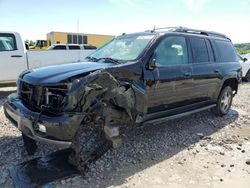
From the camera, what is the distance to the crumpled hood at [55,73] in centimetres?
366

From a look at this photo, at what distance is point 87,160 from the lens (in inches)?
152

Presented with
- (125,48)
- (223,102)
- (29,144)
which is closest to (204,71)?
(223,102)

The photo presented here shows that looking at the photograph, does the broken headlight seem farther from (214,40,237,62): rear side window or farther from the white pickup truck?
the white pickup truck

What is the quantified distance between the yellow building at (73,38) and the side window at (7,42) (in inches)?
627

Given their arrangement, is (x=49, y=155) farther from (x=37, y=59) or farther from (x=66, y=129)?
(x=37, y=59)

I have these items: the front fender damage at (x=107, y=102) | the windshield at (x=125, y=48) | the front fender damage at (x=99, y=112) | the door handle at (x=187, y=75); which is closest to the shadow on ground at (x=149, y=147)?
the front fender damage at (x=99, y=112)

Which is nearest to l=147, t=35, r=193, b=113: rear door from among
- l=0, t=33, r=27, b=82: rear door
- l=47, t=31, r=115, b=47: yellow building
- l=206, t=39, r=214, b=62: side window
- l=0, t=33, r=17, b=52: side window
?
l=206, t=39, r=214, b=62: side window

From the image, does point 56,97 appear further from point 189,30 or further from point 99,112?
point 189,30

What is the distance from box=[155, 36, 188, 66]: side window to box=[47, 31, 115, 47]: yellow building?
64.9 feet

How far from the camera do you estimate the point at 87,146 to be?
13.4 ft

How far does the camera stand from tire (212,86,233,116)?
6.52 meters

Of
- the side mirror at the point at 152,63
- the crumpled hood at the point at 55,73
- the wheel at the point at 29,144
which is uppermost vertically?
the side mirror at the point at 152,63

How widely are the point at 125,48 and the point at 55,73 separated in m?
1.55

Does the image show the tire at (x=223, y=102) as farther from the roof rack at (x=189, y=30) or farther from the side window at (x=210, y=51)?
the roof rack at (x=189, y=30)
